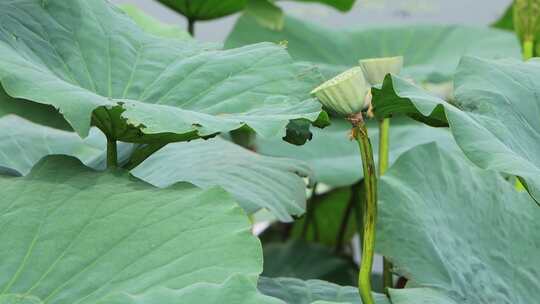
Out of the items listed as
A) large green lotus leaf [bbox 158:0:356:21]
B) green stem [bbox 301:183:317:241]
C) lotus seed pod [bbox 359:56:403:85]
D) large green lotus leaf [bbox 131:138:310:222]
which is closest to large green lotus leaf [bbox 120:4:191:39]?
large green lotus leaf [bbox 158:0:356:21]

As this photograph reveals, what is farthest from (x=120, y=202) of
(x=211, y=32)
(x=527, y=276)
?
(x=211, y=32)

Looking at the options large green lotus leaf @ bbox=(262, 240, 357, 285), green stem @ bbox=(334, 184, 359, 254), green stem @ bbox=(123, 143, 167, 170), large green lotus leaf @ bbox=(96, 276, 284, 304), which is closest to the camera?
large green lotus leaf @ bbox=(96, 276, 284, 304)

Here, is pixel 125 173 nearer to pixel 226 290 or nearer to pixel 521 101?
pixel 226 290

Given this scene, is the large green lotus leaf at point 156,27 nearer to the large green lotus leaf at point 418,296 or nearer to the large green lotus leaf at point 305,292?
the large green lotus leaf at point 305,292

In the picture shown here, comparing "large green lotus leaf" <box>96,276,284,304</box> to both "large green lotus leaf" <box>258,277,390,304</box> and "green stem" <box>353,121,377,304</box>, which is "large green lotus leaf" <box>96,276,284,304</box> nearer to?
"green stem" <box>353,121,377,304</box>

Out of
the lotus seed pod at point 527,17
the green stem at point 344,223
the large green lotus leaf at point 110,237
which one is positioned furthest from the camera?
the green stem at point 344,223

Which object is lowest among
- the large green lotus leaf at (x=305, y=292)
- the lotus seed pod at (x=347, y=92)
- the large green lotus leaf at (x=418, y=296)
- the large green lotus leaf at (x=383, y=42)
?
the large green lotus leaf at (x=383, y=42)

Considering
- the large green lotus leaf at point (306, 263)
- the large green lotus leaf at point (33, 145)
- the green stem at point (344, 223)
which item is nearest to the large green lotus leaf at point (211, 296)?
the large green lotus leaf at point (33, 145)
